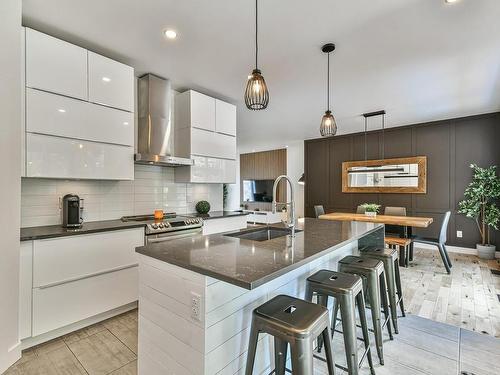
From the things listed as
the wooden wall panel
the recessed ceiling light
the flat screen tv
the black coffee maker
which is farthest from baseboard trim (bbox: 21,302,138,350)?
the flat screen tv

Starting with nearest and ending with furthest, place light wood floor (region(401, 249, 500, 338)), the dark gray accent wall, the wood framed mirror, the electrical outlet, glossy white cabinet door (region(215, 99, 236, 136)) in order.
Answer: the electrical outlet < light wood floor (region(401, 249, 500, 338)) < glossy white cabinet door (region(215, 99, 236, 136)) < the dark gray accent wall < the wood framed mirror

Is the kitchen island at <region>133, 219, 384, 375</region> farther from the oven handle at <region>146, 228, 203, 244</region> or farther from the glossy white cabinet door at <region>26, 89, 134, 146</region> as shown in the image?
the glossy white cabinet door at <region>26, 89, 134, 146</region>

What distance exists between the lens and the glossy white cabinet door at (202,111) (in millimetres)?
3475

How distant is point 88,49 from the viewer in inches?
102

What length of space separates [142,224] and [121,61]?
1793mm

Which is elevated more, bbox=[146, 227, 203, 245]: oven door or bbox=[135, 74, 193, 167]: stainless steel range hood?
bbox=[135, 74, 193, 167]: stainless steel range hood

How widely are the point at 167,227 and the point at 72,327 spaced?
1156mm

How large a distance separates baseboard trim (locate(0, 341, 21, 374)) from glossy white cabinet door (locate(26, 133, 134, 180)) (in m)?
1.29

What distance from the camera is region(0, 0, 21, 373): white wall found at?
1.80 m

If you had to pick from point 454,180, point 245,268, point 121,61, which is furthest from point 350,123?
point 245,268

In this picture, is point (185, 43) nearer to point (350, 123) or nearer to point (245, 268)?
point (245, 268)

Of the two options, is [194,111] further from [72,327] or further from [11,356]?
[11,356]

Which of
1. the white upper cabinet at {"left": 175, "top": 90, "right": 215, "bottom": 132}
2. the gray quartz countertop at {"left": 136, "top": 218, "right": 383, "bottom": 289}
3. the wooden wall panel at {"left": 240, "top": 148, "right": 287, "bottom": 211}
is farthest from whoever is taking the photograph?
the wooden wall panel at {"left": 240, "top": 148, "right": 287, "bottom": 211}

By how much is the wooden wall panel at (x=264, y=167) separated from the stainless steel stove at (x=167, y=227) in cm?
526
